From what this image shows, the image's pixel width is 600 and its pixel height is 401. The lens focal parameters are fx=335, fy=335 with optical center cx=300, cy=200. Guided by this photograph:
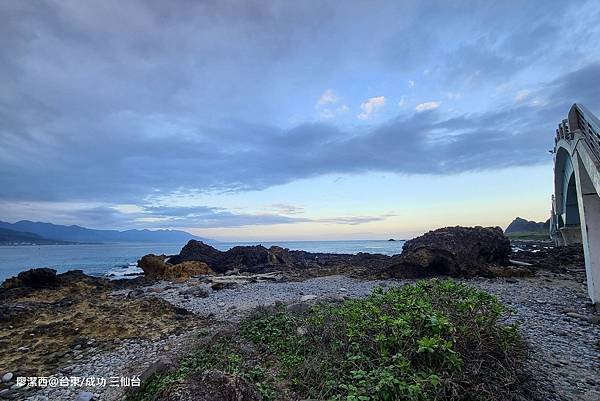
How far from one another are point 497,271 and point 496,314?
13.9 metres

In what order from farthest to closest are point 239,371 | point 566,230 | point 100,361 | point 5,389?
point 566,230
point 100,361
point 5,389
point 239,371

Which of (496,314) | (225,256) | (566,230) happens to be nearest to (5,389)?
(496,314)

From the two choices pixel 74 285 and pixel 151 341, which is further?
pixel 74 285

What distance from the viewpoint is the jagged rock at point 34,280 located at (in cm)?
1798

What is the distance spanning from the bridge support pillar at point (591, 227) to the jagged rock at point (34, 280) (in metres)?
23.9

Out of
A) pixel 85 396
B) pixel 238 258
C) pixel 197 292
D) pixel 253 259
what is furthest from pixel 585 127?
pixel 238 258

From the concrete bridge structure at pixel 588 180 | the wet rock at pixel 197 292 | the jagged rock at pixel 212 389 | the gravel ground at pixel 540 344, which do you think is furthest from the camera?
the wet rock at pixel 197 292

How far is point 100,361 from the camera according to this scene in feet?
23.3

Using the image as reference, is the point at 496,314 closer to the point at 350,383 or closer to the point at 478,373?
the point at 478,373

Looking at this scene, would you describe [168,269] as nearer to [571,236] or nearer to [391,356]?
[391,356]

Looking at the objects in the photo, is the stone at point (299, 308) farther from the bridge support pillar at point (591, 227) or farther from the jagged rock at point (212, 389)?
the bridge support pillar at point (591, 227)

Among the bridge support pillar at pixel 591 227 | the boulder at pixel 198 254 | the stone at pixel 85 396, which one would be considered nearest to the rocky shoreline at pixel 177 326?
the stone at pixel 85 396

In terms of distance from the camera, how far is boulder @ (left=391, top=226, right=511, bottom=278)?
696 inches

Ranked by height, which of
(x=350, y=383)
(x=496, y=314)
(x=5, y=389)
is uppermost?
(x=496, y=314)
